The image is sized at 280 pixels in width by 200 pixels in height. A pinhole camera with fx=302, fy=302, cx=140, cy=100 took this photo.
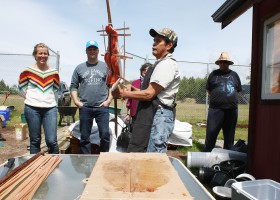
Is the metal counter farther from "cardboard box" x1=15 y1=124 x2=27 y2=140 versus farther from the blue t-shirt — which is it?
"cardboard box" x1=15 y1=124 x2=27 y2=140

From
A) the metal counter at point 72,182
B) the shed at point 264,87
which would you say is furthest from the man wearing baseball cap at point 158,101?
the shed at point 264,87

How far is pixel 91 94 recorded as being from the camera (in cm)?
406

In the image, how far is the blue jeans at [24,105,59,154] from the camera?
352cm

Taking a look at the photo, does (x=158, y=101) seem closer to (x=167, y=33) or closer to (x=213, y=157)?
(x=167, y=33)

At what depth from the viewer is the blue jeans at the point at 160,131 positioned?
2.30 meters

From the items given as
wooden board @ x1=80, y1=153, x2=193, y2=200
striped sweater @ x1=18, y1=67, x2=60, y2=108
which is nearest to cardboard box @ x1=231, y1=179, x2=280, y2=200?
wooden board @ x1=80, y1=153, x2=193, y2=200

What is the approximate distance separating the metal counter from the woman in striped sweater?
5.08ft

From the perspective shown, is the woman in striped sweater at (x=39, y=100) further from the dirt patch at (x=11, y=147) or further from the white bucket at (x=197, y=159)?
the white bucket at (x=197, y=159)

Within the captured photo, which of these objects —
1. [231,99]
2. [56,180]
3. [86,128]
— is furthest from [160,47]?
[231,99]

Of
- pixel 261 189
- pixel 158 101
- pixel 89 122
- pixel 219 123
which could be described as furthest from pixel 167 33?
pixel 219 123

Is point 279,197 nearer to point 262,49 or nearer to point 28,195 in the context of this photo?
point 28,195

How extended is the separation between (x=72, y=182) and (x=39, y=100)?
220 centimetres

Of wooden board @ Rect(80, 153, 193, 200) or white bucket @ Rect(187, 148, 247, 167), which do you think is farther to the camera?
white bucket @ Rect(187, 148, 247, 167)

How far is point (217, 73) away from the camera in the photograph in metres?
4.97
